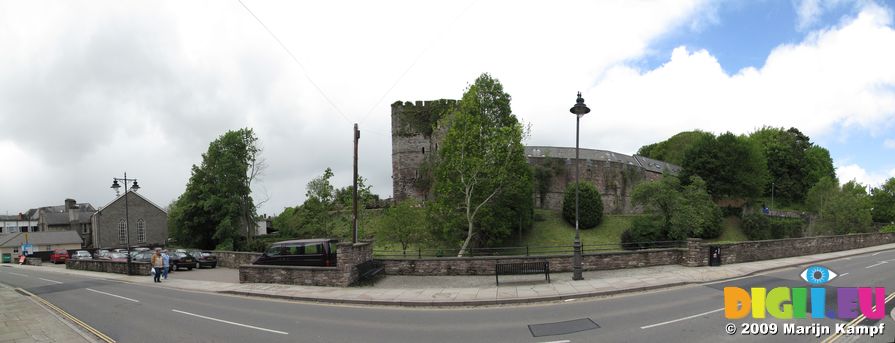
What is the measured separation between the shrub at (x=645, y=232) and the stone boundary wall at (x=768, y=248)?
1256 centimetres

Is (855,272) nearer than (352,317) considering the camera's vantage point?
No

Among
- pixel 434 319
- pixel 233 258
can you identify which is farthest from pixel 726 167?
pixel 233 258

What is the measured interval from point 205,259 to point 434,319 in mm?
22877

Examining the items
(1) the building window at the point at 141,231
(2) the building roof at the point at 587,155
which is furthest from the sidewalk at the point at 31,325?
(1) the building window at the point at 141,231

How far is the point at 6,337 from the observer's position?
991 centimetres

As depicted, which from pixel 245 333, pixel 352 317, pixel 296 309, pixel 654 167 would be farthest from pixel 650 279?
pixel 654 167

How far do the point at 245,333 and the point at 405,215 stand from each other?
20086 millimetres

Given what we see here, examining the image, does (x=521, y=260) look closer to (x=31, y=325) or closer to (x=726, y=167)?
(x=31, y=325)

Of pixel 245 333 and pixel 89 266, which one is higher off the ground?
pixel 245 333

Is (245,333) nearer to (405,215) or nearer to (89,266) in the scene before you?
(405,215)

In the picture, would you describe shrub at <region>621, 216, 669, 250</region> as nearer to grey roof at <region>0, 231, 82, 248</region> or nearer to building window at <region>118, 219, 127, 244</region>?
building window at <region>118, 219, 127, 244</region>

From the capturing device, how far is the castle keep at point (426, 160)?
4916cm

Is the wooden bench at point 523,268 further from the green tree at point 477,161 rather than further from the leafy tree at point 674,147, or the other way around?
the leafy tree at point 674,147

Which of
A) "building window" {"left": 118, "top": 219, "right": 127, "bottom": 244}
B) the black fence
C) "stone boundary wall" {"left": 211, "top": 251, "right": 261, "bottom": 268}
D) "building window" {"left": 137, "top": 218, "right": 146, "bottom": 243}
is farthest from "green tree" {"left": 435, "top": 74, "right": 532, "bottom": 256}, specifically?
"building window" {"left": 118, "top": 219, "right": 127, "bottom": 244}
